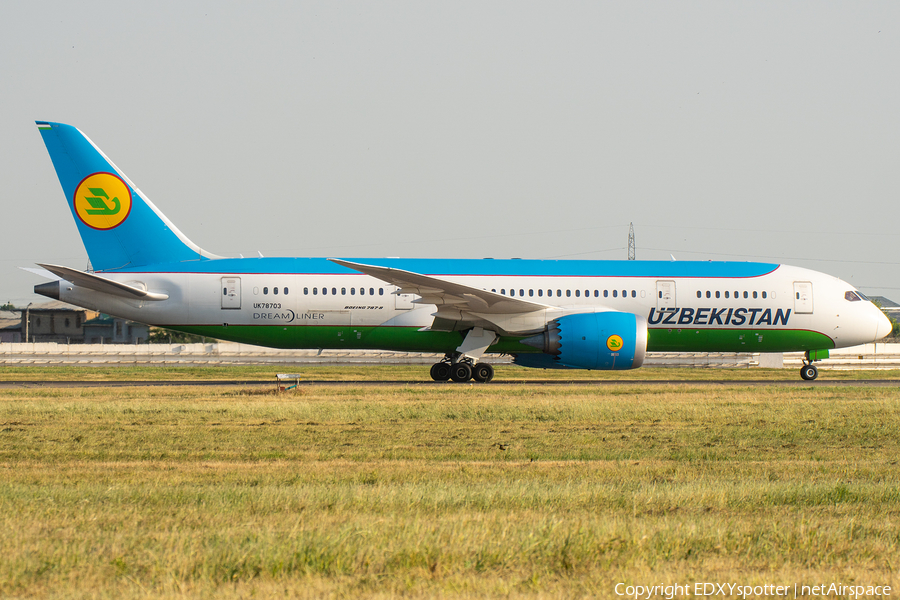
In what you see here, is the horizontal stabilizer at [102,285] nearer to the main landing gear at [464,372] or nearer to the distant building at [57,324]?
the main landing gear at [464,372]

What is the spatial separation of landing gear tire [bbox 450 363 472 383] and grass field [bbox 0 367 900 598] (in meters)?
9.28

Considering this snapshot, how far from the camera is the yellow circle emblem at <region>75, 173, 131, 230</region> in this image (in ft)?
73.6

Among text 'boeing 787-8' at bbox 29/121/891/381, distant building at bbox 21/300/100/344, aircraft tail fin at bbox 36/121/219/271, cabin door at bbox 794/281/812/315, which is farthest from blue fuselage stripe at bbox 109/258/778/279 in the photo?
distant building at bbox 21/300/100/344

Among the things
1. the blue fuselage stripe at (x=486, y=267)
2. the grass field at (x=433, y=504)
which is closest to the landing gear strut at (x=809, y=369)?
the blue fuselage stripe at (x=486, y=267)

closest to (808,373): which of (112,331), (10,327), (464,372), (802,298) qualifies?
(802,298)

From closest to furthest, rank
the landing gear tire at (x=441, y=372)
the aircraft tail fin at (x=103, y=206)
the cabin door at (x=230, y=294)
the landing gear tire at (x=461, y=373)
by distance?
the aircraft tail fin at (x=103, y=206)
the cabin door at (x=230, y=294)
the landing gear tire at (x=461, y=373)
the landing gear tire at (x=441, y=372)

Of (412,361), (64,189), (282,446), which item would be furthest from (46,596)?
(412,361)

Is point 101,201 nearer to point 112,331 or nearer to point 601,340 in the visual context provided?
point 601,340

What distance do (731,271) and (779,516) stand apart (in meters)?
19.6

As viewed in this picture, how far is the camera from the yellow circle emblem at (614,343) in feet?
69.2

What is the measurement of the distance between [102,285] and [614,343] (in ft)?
44.4

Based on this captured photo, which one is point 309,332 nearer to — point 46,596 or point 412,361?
point 412,361

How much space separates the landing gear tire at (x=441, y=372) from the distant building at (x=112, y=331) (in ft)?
245

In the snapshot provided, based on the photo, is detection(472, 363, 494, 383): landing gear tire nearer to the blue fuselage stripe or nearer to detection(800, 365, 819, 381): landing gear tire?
the blue fuselage stripe
